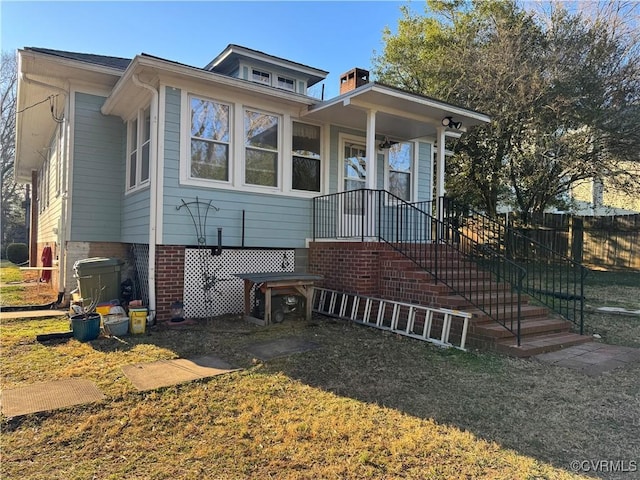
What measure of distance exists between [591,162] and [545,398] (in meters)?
11.0

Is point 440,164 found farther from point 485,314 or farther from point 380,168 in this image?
point 485,314

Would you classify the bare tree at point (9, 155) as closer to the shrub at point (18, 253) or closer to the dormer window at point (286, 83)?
the shrub at point (18, 253)

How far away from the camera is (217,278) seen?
7.20m

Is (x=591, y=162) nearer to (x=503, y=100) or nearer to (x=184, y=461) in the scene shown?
(x=503, y=100)

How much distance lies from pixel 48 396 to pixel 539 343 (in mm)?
5422

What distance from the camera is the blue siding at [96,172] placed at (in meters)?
8.13

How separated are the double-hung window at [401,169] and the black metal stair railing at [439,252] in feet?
1.61

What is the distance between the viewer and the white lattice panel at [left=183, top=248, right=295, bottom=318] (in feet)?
22.8

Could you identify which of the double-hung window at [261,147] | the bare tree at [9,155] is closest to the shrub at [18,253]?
the bare tree at [9,155]

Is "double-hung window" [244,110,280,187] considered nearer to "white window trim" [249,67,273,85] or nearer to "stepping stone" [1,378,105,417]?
"stepping stone" [1,378,105,417]

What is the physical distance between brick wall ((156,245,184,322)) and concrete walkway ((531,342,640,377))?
16.8 ft

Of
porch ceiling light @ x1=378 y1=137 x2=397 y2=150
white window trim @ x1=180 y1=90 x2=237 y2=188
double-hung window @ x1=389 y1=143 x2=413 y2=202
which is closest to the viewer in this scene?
white window trim @ x1=180 y1=90 x2=237 y2=188

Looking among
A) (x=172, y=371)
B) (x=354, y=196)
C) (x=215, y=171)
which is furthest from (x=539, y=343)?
(x=215, y=171)

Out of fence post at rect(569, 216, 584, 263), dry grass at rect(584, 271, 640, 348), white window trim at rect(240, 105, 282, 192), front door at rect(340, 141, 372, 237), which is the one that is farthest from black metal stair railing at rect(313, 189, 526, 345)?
fence post at rect(569, 216, 584, 263)
